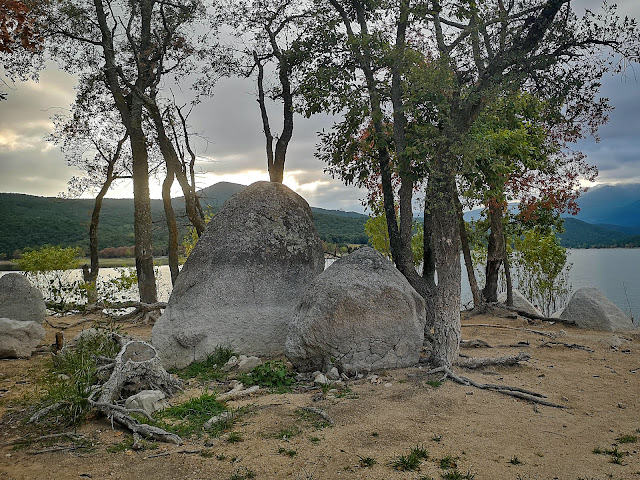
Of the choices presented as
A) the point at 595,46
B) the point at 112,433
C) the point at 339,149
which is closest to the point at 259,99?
the point at 339,149

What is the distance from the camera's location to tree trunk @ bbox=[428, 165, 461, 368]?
336 inches

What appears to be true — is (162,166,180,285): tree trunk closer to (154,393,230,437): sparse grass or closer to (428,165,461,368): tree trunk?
(154,393,230,437): sparse grass

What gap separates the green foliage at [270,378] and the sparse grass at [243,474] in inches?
109

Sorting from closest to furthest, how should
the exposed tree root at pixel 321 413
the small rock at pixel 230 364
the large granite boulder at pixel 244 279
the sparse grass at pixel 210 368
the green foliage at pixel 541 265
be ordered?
the exposed tree root at pixel 321 413
the sparse grass at pixel 210 368
the small rock at pixel 230 364
the large granite boulder at pixel 244 279
the green foliage at pixel 541 265

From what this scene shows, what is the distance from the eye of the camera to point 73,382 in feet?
23.9

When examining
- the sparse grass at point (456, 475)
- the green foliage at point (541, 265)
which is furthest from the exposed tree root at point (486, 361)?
the green foliage at point (541, 265)

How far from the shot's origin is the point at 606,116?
1203 centimetres

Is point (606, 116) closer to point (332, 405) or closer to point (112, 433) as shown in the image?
point (332, 405)

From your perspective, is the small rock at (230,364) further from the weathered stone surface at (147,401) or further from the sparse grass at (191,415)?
the weathered stone surface at (147,401)

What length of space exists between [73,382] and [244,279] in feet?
12.1

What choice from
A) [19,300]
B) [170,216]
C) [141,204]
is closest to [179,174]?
[141,204]

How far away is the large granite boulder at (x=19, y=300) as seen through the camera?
1336 cm

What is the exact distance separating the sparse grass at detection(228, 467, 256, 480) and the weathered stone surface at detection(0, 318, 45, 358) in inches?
323

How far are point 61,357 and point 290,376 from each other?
474 cm
